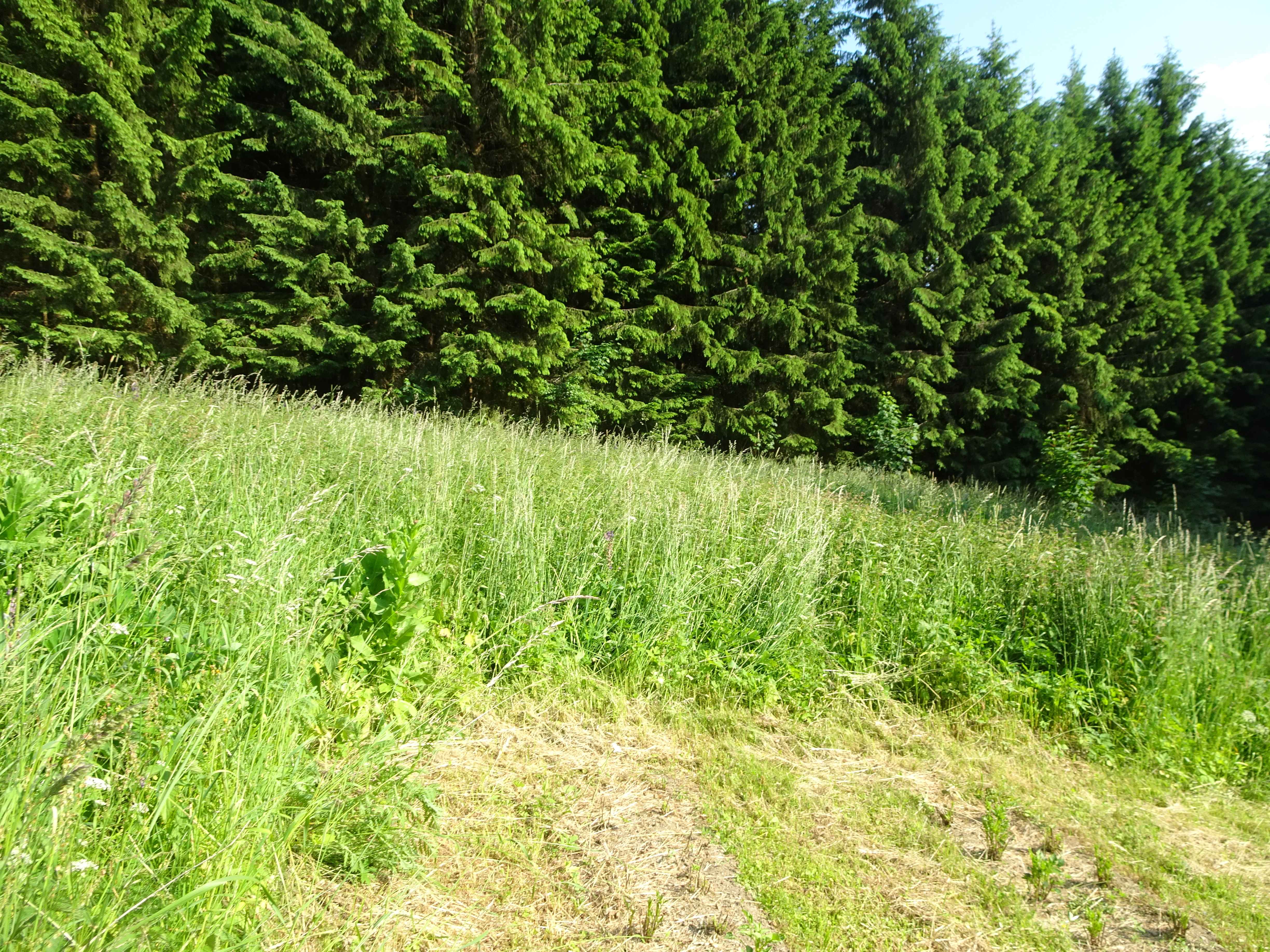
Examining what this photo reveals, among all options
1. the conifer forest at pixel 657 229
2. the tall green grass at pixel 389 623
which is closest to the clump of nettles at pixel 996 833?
the tall green grass at pixel 389 623

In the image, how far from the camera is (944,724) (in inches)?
122

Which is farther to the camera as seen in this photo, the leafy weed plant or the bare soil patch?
the leafy weed plant

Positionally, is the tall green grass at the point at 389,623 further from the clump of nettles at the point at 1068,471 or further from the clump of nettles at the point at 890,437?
the clump of nettles at the point at 890,437

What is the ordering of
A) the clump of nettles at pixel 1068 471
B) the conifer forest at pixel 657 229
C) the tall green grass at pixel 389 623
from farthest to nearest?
the clump of nettles at pixel 1068 471
the conifer forest at pixel 657 229
the tall green grass at pixel 389 623

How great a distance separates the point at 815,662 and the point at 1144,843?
1.47 m

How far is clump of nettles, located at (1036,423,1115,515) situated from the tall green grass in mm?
3444

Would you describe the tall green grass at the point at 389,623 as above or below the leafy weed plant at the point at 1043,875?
above

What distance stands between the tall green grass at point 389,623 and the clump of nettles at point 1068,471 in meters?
3.44

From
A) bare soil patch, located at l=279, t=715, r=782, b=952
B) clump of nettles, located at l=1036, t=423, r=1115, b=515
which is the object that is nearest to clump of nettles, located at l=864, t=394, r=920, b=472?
clump of nettles, located at l=1036, t=423, r=1115, b=515

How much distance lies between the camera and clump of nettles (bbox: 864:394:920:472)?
11.0 metres

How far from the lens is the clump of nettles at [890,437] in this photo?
11.0 metres

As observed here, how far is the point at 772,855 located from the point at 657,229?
10254 mm

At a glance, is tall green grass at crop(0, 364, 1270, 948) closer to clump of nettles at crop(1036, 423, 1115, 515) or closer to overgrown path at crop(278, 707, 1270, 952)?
overgrown path at crop(278, 707, 1270, 952)

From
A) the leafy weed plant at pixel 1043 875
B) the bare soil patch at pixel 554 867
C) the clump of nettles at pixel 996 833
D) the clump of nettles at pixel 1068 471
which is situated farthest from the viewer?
the clump of nettles at pixel 1068 471
